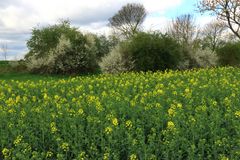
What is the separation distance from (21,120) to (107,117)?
Result: 164 centimetres

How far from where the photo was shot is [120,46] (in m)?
28.3

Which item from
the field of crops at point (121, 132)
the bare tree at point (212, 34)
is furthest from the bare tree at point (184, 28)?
the field of crops at point (121, 132)

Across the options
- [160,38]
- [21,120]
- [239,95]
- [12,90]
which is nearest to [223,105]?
[239,95]

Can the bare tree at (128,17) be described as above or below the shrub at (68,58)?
above

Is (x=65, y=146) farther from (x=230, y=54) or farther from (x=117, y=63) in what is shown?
(x=230, y=54)

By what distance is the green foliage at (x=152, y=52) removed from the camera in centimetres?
2663

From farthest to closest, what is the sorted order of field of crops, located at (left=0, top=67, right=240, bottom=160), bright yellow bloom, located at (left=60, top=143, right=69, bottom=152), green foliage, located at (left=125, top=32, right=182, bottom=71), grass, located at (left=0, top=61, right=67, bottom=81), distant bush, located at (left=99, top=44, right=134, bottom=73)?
grass, located at (left=0, top=61, right=67, bottom=81), distant bush, located at (left=99, top=44, right=134, bottom=73), green foliage, located at (left=125, top=32, right=182, bottom=71), bright yellow bloom, located at (left=60, top=143, right=69, bottom=152), field of crops, located at (left=0, top=67, right=240, bottom=160)

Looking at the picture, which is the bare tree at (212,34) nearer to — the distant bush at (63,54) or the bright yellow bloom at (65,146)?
the distant bush at (63,54)

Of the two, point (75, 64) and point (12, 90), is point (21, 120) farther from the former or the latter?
point (75, 64)

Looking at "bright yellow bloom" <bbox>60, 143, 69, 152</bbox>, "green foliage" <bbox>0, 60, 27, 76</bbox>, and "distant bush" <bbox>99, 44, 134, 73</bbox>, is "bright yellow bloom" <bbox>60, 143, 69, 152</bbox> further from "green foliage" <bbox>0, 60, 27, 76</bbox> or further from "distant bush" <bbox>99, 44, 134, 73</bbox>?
"green foliage" <bbox>0, 60, 27, 76</bbox>

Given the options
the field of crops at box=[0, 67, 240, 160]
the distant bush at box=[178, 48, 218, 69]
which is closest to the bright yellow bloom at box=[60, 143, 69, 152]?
the field of crops at box=[0, 67, 240, 160]

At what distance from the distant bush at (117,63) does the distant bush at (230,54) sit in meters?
12.2

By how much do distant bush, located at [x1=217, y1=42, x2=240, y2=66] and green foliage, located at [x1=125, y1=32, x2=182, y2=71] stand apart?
10439 mm

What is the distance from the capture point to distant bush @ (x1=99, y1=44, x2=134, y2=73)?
2720 cm
